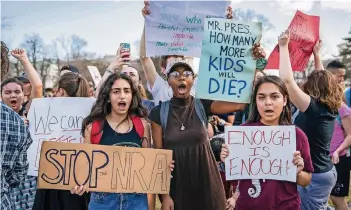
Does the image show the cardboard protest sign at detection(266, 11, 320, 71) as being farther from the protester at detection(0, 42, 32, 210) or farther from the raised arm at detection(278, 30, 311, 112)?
the protester at detection(0, 42, 32, 210)

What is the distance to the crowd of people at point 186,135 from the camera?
320 cm

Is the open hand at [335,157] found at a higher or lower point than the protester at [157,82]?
lower

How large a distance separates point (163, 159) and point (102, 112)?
0.65m

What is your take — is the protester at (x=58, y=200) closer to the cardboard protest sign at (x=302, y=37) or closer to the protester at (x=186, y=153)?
the protester at (x=186, y=153)

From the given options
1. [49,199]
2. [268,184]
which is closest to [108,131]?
[49,199]

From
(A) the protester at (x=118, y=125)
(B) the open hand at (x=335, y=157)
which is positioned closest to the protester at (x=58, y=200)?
(A) the protester at (x=118, y=125)

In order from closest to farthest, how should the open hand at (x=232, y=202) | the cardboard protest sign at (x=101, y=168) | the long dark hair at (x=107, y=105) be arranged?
the open hand at (x=232, y=202) < the cardboard protest sign at (x=101, y=168) < the long dark hair at (x=107, y=105)

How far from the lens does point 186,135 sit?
12.0 ft

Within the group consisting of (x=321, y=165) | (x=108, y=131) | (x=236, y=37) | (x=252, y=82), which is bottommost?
(x=321, y=165)

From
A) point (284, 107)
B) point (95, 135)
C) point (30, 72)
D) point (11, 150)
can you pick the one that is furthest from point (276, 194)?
point (30, 72)

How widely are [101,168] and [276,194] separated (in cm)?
131

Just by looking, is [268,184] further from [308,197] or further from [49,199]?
Result: [49,199]

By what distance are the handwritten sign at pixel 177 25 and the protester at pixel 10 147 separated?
7.34 ft

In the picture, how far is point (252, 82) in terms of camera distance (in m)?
4.05
